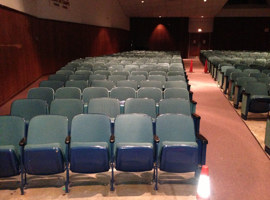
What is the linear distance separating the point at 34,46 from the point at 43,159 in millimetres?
8538

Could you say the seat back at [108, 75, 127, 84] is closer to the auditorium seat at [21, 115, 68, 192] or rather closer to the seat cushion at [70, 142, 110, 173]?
the auditorium seat at [21, 115, 68, 192]

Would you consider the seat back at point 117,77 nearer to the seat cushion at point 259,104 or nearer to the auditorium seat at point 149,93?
the auditorium seat at point 149,93

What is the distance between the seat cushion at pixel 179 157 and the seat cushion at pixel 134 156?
0.50 ft

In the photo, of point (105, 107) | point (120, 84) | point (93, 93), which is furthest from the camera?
point (120, 84)

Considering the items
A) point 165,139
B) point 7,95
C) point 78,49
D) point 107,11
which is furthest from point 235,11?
point 165,139

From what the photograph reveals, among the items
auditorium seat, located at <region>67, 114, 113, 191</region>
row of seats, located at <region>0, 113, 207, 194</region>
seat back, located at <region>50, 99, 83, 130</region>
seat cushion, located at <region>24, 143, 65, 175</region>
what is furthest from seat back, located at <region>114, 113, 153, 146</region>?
seat back, located at <region>50, 99, 83, 130</region>

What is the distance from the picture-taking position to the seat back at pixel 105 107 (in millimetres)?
4625

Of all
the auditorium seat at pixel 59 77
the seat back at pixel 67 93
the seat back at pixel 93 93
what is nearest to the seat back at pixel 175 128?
the seat back at pixel 93 93

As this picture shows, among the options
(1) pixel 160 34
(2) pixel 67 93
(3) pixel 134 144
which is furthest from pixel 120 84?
(1) pixel 160 34

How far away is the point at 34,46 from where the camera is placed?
35.2ft

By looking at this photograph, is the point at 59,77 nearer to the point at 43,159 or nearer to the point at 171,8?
the point at 43,159

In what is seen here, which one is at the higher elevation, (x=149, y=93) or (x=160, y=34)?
(x=160, y=34)

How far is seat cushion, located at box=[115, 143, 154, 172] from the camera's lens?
3187 millimetres

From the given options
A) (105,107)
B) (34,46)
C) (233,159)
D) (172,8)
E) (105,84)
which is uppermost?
(172,8)
